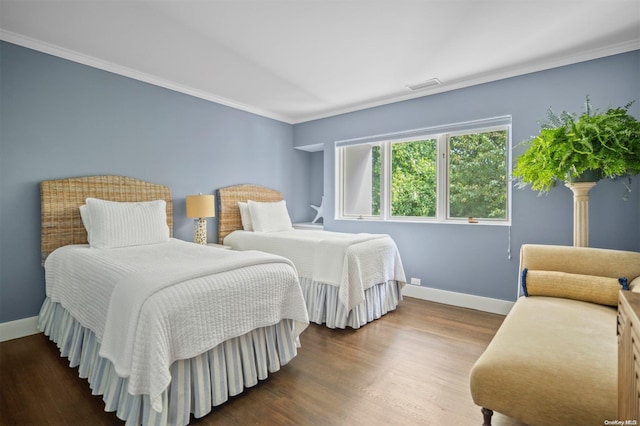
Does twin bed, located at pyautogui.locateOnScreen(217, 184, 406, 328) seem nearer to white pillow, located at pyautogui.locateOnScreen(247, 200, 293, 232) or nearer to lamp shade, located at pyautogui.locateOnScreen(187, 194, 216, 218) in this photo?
white pillow, located at pyautogui.locateOnScreen(247, 200, 293, 232)

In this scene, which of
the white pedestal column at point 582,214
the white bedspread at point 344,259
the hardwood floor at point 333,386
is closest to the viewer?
the hardwood floor at point 333,386

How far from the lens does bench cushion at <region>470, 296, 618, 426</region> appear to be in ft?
3.75

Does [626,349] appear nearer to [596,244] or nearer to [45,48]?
Result: [596,244]

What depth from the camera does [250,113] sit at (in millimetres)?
4449

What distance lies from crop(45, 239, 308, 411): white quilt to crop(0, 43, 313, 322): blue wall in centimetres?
55

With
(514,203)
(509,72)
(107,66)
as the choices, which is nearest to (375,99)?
(509,72)

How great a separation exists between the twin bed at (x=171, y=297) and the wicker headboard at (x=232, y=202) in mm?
677

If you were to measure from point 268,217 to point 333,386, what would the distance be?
250 centimetres

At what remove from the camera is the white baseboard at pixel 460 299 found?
10.6 ft

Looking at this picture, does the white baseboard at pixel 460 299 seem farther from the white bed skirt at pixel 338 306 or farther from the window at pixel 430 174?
the window at pixel 430 174

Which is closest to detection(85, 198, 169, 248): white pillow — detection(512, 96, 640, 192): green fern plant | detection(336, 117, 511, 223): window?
detection(336, 117, 511, 223): window

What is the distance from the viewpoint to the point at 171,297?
1.53 m

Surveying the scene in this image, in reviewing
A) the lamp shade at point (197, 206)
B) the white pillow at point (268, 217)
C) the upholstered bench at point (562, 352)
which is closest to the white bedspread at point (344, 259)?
the white pillow at point (268, 217)

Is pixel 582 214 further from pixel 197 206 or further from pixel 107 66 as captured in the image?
pixel 107 66
